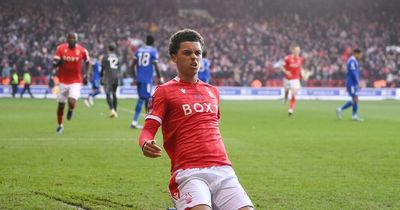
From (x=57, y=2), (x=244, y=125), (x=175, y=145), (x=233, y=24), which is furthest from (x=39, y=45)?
(x=175, y=145)

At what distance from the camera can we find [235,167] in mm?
10312

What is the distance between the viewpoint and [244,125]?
18922 mm

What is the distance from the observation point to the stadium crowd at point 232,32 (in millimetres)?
43719

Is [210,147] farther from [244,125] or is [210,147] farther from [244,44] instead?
[244,44]

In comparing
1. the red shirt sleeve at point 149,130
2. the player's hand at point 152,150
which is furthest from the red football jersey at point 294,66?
the player's hand at point 152,150

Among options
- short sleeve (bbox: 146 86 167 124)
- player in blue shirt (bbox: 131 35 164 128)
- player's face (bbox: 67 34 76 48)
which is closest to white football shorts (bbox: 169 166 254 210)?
short sleeve (bbox: 146 86 167 124)

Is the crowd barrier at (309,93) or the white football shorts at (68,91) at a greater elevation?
the white football shorts at (68,91)

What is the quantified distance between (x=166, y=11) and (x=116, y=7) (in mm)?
3823

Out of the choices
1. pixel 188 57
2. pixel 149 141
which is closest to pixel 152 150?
pixel 149 141

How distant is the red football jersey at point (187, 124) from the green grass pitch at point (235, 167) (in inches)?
88.1

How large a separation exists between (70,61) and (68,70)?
239 millimetres

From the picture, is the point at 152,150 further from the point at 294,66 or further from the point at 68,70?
the point at 294,66

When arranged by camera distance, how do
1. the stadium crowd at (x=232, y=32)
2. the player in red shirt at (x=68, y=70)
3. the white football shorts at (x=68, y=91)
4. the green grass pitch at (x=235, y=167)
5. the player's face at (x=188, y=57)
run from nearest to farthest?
the player's face at (x=188, y=57) < the green grass pitch at (x=235, y=167) < the player in red shirt at (x=68, y=70) < the white football shorts at (x=68, y=91) < the stadium crowd at (x=232, y=32)

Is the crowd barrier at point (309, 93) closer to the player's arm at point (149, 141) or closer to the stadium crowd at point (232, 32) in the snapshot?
the stadium crowd at point (232, 32)
